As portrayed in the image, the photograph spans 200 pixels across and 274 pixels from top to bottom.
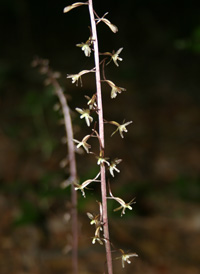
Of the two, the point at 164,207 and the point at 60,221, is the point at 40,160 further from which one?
the point at 164,207

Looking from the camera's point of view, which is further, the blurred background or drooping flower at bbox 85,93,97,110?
the blurred background

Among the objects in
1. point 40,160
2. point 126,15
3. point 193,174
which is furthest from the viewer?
point 126,15

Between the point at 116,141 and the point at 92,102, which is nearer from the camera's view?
the point at 92,102

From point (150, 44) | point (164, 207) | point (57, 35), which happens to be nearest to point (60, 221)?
point (164, 207)

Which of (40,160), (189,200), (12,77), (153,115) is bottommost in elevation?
(189,200)

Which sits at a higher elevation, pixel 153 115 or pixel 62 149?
pixel 153 115

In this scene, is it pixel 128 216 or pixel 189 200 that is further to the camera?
pixel 189 200

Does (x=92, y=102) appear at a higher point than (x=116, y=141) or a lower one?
lower

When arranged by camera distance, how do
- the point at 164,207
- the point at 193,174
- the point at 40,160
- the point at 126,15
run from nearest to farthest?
the point at 164,207 → the point at 193,174 → the point at 40,160 → the point at 126,15
